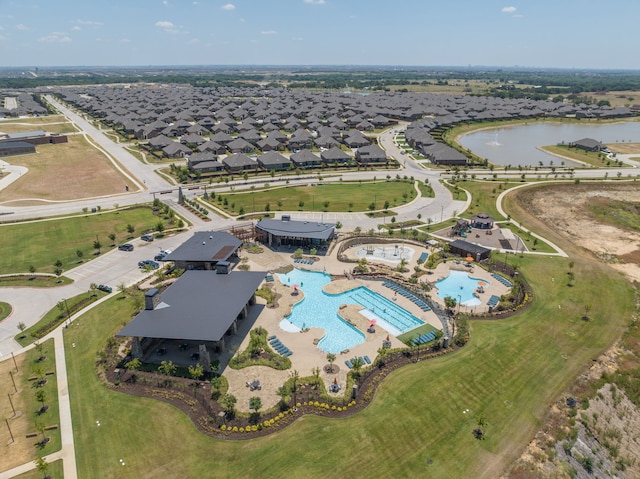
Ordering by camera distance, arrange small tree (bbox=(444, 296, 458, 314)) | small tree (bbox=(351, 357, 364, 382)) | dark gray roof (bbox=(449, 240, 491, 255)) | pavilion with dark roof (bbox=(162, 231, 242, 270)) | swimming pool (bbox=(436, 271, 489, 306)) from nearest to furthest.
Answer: small tree (bbox=(351, 357, 364, 382))
small tree (bbox=(444, 296, 458, 314))
swimming pool (bbox=(436, 271, 489, 306))
pavilion with dark roof (bbox=(162, 231, 242, 270))
dark gray roof (bbox=(449, 240, 491, 255))

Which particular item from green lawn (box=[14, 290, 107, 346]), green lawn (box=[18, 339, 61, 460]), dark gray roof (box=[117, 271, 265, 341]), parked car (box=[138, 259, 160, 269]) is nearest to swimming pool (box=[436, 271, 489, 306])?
dark gray roof (box=[117, 271, 265, 341])

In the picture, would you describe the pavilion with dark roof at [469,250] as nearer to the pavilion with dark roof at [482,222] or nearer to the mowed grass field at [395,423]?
the pavilion with dark roof at [482,222]

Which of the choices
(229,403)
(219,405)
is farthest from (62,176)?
(229,403)

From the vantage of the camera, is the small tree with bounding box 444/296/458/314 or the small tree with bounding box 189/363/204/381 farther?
the small tree with bounding box 444/296/458/314

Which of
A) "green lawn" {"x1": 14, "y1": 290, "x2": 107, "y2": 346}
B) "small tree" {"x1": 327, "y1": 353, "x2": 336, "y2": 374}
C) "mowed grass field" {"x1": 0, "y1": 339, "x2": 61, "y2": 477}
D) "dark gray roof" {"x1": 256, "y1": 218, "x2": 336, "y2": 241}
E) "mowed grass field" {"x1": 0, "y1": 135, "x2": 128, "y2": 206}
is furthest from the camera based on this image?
"mowed grass field" {"x1": 0, "y1": 135, "x2": 128, "y2": 206}

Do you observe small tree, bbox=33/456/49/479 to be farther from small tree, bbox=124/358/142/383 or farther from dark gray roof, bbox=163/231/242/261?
dark gray roof, bbox=163/231/242/261

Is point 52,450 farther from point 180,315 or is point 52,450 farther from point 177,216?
point 177,216

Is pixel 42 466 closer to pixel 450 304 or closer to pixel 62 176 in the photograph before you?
pixel 450 304
